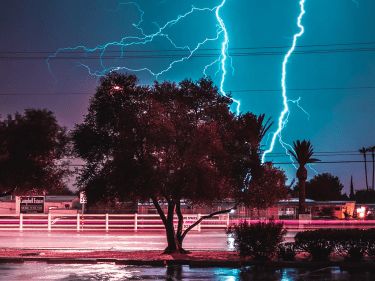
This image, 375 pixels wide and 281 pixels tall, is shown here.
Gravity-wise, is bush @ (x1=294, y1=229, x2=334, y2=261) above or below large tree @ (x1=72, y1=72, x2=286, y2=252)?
below

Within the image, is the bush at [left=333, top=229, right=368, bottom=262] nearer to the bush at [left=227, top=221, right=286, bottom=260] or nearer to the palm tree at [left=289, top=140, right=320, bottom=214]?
the bush at [left=227, top=221, right=286, bottom=260]

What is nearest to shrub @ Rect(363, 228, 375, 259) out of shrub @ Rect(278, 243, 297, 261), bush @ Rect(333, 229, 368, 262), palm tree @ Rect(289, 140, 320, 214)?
bush @ Rect(333, 229, 368, 262)

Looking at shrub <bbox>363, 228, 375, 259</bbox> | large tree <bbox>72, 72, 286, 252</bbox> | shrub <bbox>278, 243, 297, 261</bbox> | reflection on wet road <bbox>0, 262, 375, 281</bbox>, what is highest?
large tree <bbox>72, 72, 286, 252</bbox>

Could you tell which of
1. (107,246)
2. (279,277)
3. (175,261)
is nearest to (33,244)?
(107,246)

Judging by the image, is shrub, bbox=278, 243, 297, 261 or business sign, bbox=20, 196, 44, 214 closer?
shrub, bbox=278, 243, 297, 261

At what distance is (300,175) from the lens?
161 feet

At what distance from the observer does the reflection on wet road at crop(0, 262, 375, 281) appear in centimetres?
1283

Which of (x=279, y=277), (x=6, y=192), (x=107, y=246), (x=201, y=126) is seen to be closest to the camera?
(x=279, y=277)

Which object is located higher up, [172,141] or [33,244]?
[172,141]

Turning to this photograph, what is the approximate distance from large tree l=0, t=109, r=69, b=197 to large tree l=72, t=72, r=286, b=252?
3.57 ft

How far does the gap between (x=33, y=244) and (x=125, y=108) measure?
11074 millimetres

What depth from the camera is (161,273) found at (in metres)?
13.8

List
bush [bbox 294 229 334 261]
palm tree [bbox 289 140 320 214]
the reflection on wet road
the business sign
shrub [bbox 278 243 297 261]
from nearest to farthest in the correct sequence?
1. the reflection on wet road
2. bush [bbox 294 229 334 261]
3. shrub [bbox 278 243 297 261]
4. palm tree [bbox 289 140 320 214]
5. the business sign

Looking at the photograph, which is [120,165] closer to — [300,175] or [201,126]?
[201,126]
